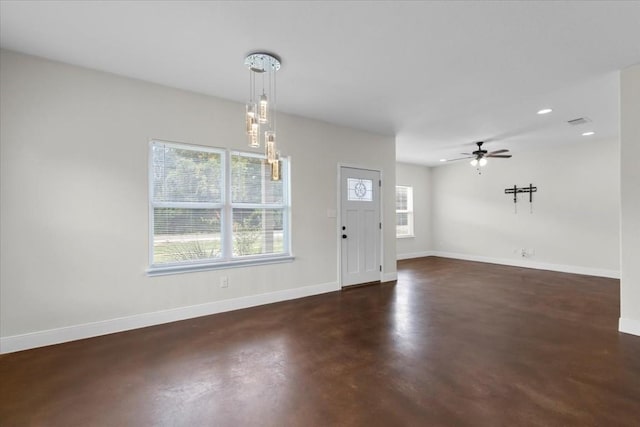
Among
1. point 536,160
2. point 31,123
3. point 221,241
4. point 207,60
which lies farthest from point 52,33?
point 536,160

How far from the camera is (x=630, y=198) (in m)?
2.99

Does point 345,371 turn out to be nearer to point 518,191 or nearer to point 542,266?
point 542,266

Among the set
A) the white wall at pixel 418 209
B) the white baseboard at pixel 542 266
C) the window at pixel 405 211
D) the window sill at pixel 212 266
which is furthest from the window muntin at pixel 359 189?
the white baseboard at pixel 542 266

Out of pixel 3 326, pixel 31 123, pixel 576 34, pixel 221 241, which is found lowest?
pixel 3 326

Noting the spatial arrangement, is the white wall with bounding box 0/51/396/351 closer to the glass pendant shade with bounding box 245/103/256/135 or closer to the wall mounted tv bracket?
the glass pendant shade with bounding box 245/103/256/135

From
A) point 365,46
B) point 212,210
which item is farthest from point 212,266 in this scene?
point 365,46

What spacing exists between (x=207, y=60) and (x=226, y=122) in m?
1.01

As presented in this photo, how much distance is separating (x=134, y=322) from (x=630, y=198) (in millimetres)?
5481

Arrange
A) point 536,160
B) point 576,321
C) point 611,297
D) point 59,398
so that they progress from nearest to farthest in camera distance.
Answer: point 59,398, point 576,321, point 611,297, point 536,160

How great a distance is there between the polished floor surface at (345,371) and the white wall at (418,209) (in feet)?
14.4

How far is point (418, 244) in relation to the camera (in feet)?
27.8

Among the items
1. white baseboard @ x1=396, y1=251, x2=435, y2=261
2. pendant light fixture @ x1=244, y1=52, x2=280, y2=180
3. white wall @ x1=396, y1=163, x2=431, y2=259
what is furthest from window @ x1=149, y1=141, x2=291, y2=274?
white wall @ x1=396, y1=163, x2=431, y2=259

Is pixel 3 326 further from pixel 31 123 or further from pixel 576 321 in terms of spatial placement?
pixel 576 321

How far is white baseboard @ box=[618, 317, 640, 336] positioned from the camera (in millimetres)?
2945
